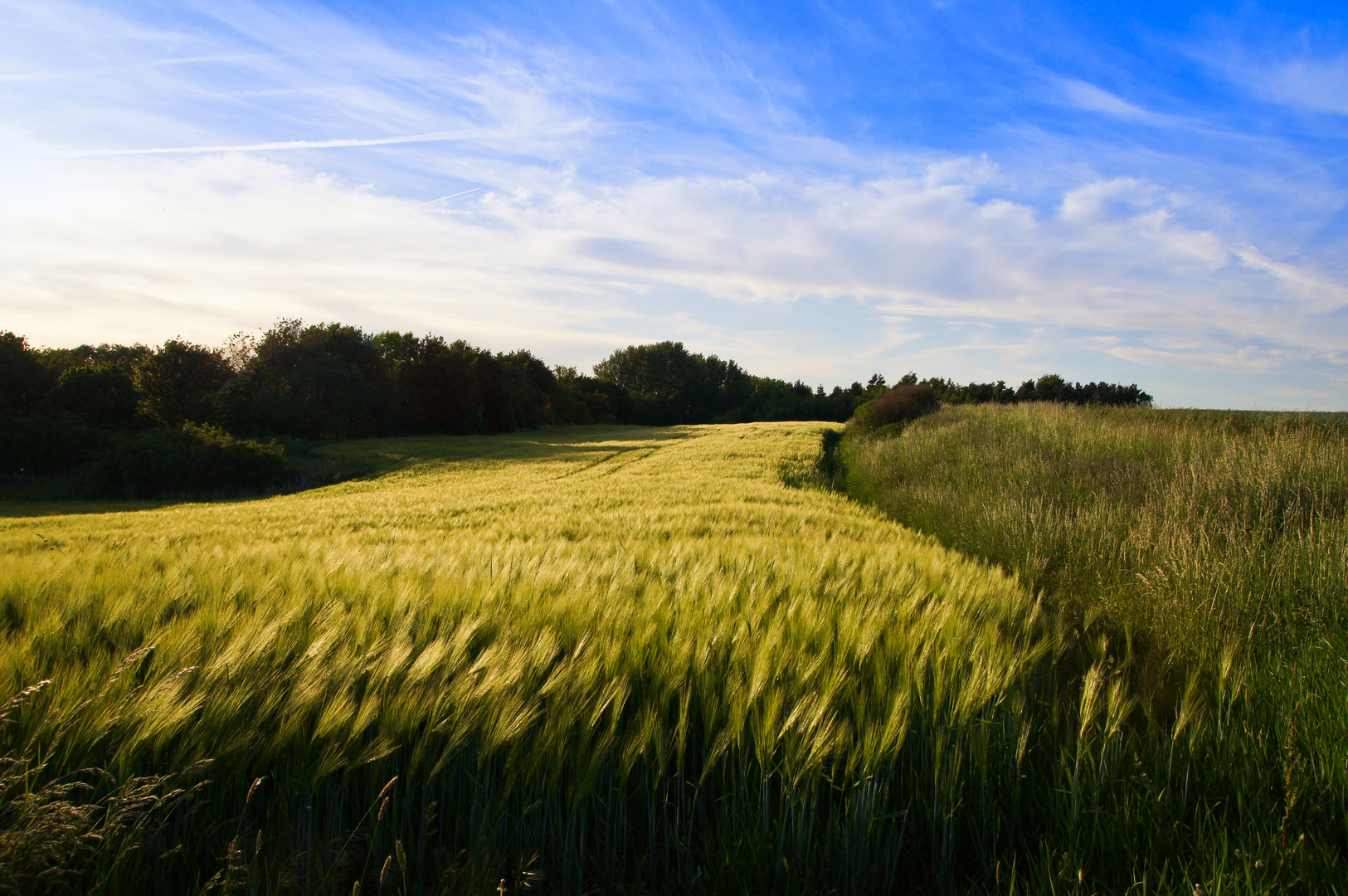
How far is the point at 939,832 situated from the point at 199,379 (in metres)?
44.0

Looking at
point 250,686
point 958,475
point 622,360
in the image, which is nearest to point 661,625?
point 250,686

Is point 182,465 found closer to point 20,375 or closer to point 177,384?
point 177,384

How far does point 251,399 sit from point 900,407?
34760 mm

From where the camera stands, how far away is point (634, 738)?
1.53m

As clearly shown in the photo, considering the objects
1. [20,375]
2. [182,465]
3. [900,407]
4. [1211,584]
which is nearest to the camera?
[1211,584]

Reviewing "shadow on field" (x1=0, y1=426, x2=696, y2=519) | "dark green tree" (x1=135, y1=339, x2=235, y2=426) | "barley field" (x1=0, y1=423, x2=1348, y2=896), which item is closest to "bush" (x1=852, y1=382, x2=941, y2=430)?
"shadow on field" (x1=0, y1=426, x2=696, y2=519)

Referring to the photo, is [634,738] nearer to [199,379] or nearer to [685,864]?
[685,864]

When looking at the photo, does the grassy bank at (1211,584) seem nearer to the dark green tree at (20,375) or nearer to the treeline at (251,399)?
the treeline at (251,399)

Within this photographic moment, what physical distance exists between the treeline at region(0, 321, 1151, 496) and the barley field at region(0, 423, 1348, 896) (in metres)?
24.3

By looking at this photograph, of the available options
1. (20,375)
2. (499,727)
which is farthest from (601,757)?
(20,375)

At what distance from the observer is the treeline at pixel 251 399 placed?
851 inches

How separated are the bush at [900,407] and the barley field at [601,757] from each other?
26.5 metres

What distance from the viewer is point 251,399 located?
3192cm

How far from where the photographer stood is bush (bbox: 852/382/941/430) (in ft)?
91.3
